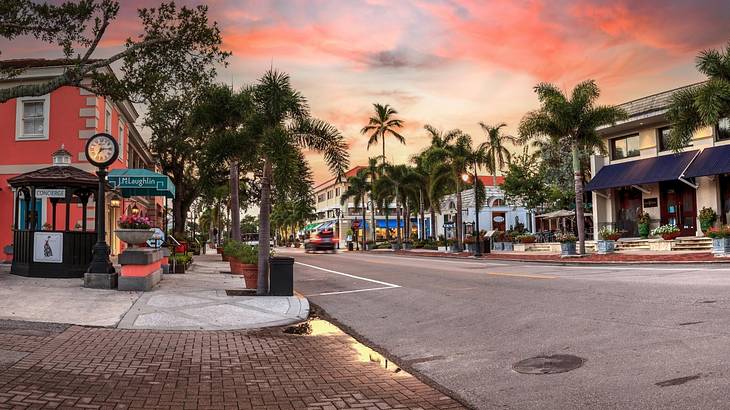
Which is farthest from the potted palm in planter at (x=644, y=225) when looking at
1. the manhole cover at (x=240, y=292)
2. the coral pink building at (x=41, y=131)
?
the coral pink building at (x=41, y=131)

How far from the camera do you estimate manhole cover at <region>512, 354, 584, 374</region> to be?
6.08 meters

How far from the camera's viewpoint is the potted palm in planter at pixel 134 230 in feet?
44.3

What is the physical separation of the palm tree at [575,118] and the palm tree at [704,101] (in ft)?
10.8

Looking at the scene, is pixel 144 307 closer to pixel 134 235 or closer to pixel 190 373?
A: pixel 134 235

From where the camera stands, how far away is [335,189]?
323 feet

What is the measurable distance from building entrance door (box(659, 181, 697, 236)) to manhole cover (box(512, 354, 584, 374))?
27.7 meters

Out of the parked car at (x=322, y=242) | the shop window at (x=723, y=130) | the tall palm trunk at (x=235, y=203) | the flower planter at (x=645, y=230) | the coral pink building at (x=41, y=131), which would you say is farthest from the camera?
the parked car at (x=322, y=242)

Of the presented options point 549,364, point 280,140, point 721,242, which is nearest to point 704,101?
point 721,242

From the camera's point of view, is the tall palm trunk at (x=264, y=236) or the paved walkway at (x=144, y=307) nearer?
the paved walkway at (x=144, y=307)

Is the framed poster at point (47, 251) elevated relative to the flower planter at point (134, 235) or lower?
lower

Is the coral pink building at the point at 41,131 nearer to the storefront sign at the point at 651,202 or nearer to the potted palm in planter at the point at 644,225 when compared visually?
the potted palm in planter at the point at 644,225

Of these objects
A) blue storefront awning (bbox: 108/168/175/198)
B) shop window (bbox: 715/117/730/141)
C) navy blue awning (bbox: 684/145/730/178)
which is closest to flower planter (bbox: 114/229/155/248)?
blue storefront awning (bbox: 108/168/175/198)

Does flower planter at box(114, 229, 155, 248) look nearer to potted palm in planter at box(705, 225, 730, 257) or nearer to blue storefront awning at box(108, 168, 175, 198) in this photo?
blue storefront awning at box(108, 168, 175, 198)

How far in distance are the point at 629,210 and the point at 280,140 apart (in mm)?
28081
